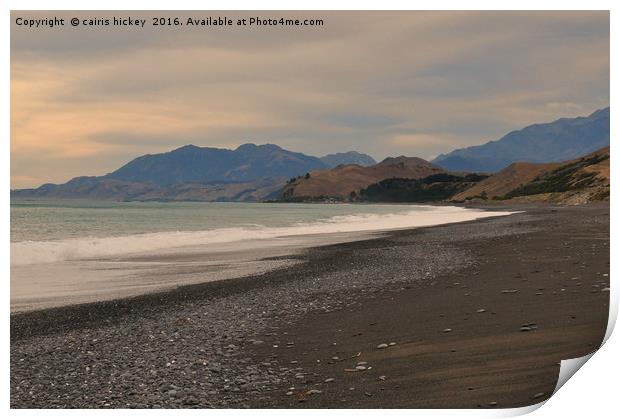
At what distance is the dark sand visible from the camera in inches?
343

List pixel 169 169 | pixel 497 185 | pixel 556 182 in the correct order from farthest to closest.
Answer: pixel 497 185
pixel 556 182
pixel 169 169

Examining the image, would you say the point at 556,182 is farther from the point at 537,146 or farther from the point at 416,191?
the point at 416,191

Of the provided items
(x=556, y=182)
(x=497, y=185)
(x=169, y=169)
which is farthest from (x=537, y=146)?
(x=497, y=185)

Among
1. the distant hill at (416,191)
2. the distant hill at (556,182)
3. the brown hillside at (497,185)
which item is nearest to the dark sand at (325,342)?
the distant hill at (556,182)

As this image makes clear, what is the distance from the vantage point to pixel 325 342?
10945 millimetres

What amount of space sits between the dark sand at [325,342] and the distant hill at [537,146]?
4.89m

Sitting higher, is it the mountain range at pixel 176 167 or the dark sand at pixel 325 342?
the mountain range at pixel 176 167

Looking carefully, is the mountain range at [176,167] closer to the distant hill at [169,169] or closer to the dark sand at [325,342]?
the distant hill at [169,169]

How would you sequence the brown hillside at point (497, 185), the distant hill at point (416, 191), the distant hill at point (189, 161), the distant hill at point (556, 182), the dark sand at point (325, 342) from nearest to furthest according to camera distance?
1. the dark sand at point (325, 342)
2. the distant hill at point (189, 161)
3. the distant hill at point (556, 182)
4. the brown hillside at point (497, 185)
5. the distant hill at point (416, 191)

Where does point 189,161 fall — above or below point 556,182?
above

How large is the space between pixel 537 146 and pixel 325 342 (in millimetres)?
19993

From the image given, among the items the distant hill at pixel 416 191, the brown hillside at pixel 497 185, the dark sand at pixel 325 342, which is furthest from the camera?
the distant hill at pixel 416 191

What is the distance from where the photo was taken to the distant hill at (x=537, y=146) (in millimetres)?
19766
